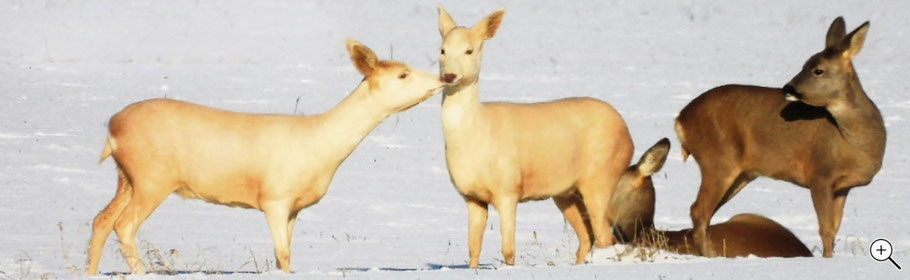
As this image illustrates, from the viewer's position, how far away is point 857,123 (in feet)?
41.9

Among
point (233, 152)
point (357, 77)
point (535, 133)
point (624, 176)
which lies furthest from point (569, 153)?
point (357, 77)

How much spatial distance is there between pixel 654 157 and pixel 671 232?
2.21ft

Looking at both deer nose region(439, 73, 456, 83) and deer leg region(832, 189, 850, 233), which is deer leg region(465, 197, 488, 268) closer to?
deer nose region(439, 73, 456, 83)

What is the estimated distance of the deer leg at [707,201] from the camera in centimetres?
1339

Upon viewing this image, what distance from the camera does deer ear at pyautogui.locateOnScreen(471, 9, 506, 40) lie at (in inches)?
463

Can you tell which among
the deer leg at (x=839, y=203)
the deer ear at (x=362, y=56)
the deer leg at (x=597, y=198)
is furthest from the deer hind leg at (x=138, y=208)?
the deer leg at (x=839, y=203)

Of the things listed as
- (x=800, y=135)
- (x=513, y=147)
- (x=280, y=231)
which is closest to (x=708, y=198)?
(x=800, y=135)

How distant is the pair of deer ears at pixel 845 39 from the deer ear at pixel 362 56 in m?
3.61

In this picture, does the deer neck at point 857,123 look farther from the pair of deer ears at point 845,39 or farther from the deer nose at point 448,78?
the deer nose at point 448,78

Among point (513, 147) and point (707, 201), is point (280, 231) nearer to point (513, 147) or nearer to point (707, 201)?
point (513, 147)

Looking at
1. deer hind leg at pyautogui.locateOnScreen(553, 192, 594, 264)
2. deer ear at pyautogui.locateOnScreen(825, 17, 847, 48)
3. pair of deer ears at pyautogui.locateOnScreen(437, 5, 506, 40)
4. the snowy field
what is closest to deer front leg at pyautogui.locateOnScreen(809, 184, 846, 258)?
the snowy field

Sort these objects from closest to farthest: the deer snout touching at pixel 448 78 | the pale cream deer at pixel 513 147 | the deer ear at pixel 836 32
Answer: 1. the deer snout touching at pixel 448 78
2. the pale cream deer at pixel 513 147
3. the deer ear at pixel 836 32

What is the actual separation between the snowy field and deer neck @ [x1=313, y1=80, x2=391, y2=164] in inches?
35.9

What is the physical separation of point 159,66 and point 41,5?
8.35m
